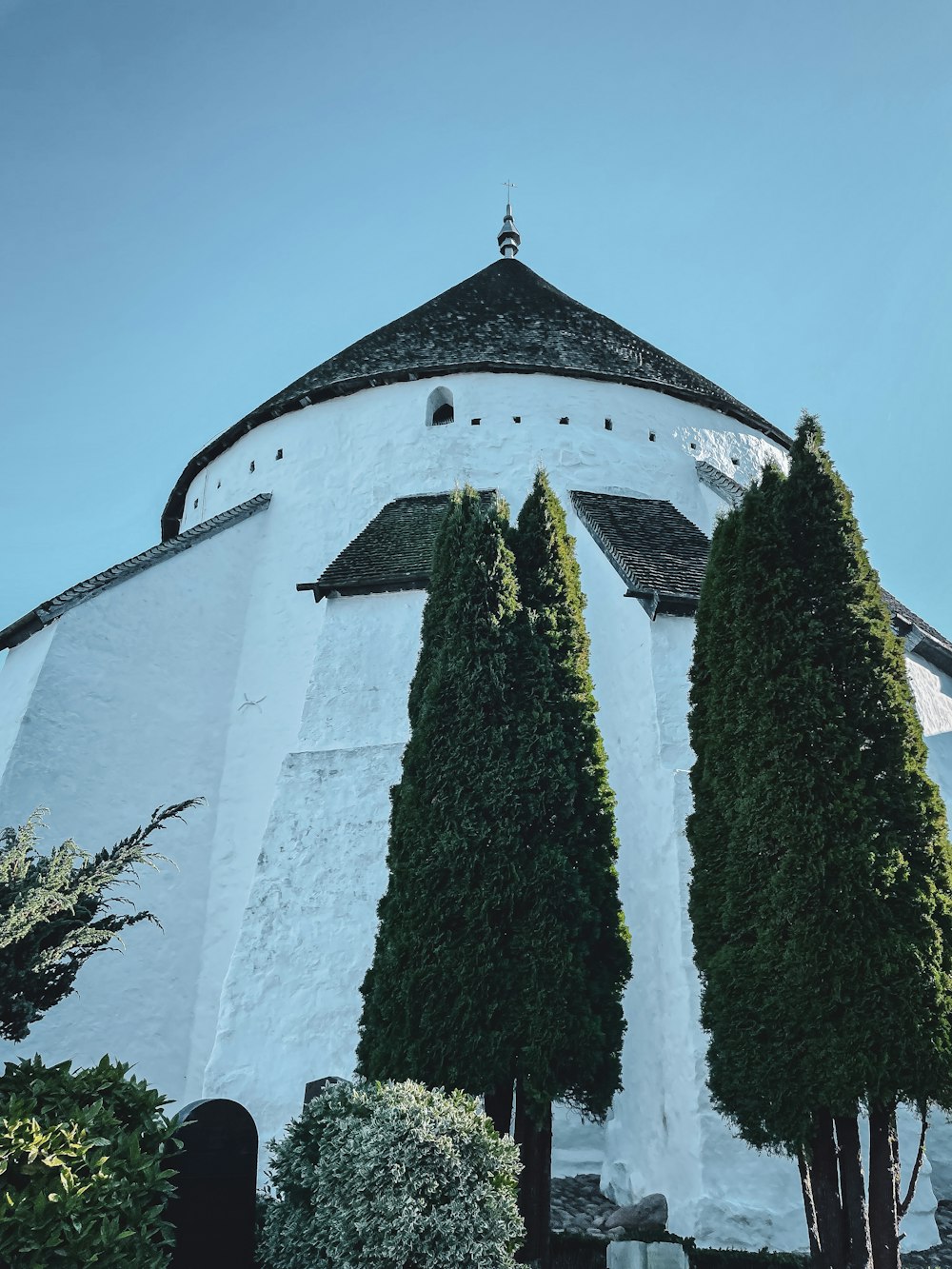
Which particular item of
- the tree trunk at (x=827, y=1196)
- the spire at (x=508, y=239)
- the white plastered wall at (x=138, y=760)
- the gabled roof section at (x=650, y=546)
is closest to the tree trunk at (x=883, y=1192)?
the tree trunk at (x=827, y=1196)

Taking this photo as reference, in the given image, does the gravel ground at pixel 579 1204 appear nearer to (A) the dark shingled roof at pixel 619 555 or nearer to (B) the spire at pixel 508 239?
(A) the dark shingled roof at pixel 619 555

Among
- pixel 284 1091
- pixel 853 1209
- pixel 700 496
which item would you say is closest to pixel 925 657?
pixel 700 496

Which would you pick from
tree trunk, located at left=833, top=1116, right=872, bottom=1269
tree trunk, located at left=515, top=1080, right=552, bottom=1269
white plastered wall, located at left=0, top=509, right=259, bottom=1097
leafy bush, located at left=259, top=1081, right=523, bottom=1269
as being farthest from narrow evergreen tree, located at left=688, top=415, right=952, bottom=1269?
white plastered wall, located at left=0, top=509, right=259, bottom=1097

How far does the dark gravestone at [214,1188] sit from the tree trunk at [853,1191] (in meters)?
3.14

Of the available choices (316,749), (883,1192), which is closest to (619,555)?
(316,749)

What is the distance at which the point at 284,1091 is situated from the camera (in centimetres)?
708

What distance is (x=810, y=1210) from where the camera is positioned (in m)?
5.02

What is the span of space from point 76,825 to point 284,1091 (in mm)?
3602

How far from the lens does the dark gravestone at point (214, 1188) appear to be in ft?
14.9

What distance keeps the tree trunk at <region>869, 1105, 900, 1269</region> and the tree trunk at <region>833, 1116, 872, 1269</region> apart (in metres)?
0.05

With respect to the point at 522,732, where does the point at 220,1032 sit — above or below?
below

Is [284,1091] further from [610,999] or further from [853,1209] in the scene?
[853,1209]

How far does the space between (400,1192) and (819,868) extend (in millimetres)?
2792

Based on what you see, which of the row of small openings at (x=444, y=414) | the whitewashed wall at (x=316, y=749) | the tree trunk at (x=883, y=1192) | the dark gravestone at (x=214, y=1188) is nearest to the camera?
the dark gravestone at (x=214, y=1188)
